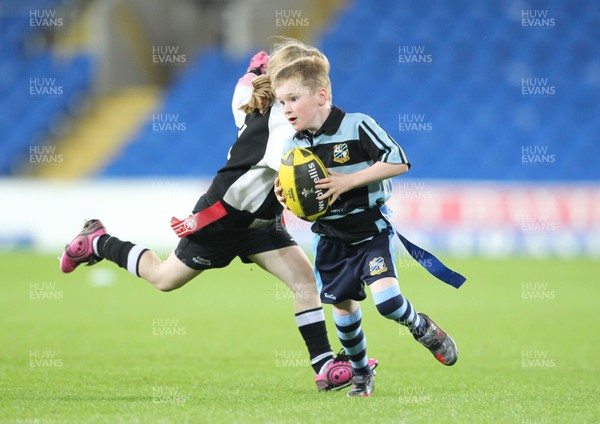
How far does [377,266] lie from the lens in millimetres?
5258

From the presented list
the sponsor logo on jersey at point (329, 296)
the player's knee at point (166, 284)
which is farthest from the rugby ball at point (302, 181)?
the player's knee at point (166, 284)

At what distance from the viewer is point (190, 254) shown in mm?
5918

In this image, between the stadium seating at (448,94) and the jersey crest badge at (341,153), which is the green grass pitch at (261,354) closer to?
the jersey crest badge at (341,153)

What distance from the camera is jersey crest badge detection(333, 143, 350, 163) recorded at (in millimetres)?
5293

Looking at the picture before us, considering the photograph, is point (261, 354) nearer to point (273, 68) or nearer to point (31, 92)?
point (273, 68)

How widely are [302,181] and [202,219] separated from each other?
97 centimetres

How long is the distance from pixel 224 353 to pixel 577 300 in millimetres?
4862

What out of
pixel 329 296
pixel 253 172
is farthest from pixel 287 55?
pixel 329 296

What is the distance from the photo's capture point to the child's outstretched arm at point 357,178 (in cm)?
510

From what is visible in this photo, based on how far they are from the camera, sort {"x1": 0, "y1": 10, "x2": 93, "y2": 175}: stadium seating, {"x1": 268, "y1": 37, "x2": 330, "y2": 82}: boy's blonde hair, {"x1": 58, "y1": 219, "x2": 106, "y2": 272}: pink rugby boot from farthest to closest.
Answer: {"x1": 0, "y1": 10, "x2": 93, "y2": 175}: stadium seating, {"x1": 58, "y1": 219, "x2": 106, "y2": 272}: pink rugby boot, {"x1": 268, "y1": 37, "x2": 330, "y2": 82}: boy's blonde hair

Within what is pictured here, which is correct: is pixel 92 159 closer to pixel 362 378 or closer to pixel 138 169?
pixel 138 169

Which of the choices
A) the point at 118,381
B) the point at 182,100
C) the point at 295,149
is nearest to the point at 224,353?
the point at 118,381

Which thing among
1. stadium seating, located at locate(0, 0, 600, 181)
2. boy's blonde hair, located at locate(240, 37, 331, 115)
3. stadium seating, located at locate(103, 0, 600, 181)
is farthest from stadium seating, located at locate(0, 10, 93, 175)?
boy's blonde hair, located at locate(240, 37, 331, 115)

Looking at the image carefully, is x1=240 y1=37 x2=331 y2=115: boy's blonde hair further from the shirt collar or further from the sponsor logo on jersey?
the sponsor logo on jersey
